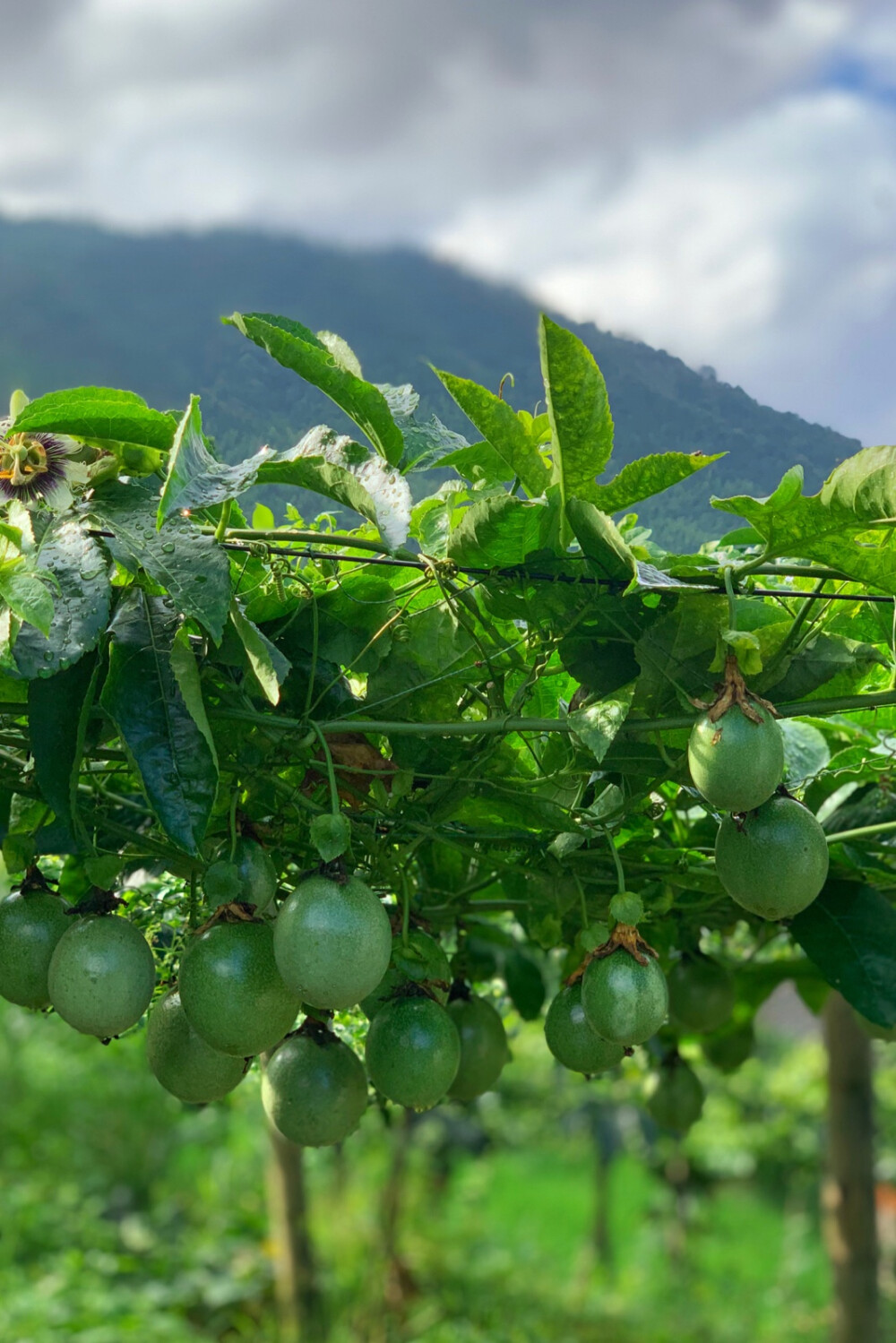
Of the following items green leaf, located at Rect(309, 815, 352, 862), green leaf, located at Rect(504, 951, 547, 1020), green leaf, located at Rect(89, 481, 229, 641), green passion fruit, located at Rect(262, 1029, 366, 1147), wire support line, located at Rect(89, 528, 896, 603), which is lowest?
green leaf, located at Rect(504, 951, 547, 1020)

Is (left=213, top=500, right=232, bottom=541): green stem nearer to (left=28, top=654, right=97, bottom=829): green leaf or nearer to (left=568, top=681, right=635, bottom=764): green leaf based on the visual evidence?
(left=28, top=654, right=97, bottom=829): green leaf

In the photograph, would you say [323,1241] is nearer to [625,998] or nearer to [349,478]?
[625,998]

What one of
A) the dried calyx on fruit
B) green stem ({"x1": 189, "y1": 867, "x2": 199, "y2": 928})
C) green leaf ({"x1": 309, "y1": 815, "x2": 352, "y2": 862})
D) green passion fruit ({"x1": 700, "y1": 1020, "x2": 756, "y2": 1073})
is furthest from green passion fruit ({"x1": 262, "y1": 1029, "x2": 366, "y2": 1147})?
green passion fruit ({"x1": 700, "y1": 1020, "x2": 756, "y2": 1073})

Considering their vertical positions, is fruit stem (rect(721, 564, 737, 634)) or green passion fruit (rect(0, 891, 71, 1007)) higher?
fruit stem (rect(721, 564, 737, 634))

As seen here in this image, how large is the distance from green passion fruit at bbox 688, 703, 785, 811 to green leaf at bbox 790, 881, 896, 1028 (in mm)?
357

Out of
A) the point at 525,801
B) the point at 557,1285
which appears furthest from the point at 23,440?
the point at 557,1285

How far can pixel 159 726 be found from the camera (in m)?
0.64

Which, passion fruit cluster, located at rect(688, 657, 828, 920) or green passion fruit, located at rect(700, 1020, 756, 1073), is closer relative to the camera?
passion fruit cluster, located at rect(688, 657, 828, 920)

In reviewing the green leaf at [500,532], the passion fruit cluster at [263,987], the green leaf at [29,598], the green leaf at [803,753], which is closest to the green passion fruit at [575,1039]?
the passion fruit cluster at [263,987]

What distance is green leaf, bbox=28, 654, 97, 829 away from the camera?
0.65 metres

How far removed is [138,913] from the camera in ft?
3.34

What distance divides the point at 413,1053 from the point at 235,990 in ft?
0.47

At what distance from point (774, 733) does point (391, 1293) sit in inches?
143

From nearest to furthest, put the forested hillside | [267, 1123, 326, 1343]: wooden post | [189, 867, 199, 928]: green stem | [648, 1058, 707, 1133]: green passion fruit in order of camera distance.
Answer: [189, 867, 199, 928]: green stem < the forested hillside < [648, 1058, 707, 1133]: green passion fruit < [267, 1123, 326, 1343]: wooden post
